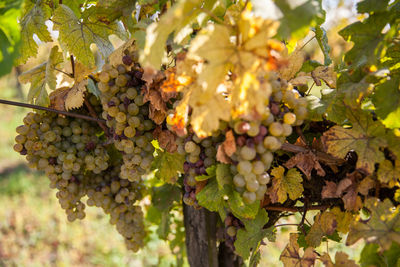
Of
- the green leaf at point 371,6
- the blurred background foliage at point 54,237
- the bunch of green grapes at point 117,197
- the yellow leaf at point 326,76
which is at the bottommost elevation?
the blurred background foliage at point 54,237

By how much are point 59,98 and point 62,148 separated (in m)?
A: 0.14

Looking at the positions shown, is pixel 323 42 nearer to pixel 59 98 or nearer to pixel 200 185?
pixel 200 185

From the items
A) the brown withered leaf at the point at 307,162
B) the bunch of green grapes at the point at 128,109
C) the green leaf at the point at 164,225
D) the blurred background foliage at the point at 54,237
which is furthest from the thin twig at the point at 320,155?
the blurred background foliage at the point at 54,237

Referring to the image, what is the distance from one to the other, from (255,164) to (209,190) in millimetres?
136

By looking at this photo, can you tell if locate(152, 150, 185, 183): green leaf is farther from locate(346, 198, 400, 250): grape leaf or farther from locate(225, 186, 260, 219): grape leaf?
locate(346, 198, 400, 250): grape leaf

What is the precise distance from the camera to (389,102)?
0.64 meters

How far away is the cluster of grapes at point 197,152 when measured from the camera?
27.1 inches

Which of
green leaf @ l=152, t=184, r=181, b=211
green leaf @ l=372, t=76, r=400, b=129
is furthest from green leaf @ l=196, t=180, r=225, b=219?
green leaf @ l=152, t=184, r=181, b=211

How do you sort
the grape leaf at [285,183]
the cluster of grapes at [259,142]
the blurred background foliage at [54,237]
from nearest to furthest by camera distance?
the cluster of grapes at [259,142] → the grape leaf at [285,183] → the blurred background foliage at [54,237]

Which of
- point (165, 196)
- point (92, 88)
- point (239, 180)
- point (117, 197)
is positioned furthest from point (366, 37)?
point (165, 196)

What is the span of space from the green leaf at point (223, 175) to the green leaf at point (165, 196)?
63 cm

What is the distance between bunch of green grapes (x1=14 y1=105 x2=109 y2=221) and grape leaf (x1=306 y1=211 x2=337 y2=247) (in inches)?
22.1

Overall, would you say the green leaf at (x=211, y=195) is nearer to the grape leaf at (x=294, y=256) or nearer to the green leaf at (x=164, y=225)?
the grape leaf at (x=294, y=256)

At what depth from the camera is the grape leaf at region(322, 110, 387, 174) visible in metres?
0.65
